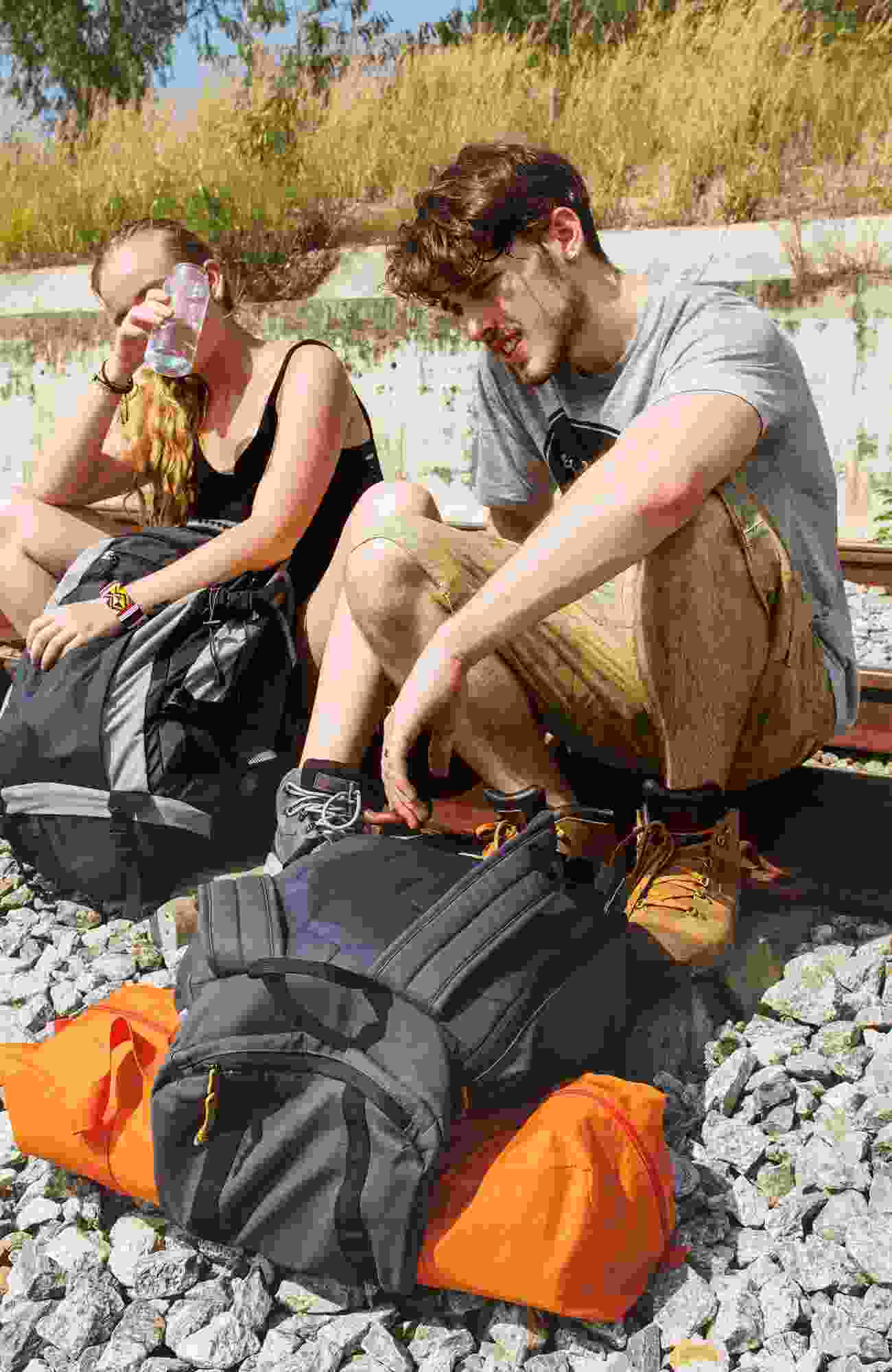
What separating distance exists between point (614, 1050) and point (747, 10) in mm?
9925

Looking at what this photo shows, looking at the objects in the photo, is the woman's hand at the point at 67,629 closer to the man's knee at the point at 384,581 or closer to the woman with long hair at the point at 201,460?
the woman with long hair at the point at 201,460

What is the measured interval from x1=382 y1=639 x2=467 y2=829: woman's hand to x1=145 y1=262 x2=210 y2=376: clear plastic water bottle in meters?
1.53

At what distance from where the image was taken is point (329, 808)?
235 cm

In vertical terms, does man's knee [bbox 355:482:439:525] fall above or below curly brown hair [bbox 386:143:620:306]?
below

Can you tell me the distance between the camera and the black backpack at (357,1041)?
5.28 feet

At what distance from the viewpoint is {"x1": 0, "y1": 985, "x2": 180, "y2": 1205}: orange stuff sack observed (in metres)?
1.85

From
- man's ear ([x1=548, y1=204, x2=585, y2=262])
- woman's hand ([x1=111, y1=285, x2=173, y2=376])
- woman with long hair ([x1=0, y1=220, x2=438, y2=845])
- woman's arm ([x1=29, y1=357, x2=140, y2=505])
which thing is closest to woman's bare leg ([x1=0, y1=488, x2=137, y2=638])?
woman with long hair ([x1=0, y1=220, x2=438, y2=845])

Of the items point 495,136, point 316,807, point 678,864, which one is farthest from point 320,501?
point 495,136

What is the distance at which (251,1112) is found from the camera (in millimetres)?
1705

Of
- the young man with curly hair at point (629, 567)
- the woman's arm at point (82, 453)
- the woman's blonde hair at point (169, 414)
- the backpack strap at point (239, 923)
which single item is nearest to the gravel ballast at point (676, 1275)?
the young man with curly hair at point (629, 567)

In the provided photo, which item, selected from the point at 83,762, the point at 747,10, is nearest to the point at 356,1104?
the point at 83,762

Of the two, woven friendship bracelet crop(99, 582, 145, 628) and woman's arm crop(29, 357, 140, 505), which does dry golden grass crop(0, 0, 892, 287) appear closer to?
A: woman's arm crop(29, 357, 140, 505)

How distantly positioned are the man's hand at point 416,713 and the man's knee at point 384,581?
12.7 inches

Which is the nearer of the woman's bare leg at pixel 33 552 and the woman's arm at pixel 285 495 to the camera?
the woman's arm at pixel 285 495
